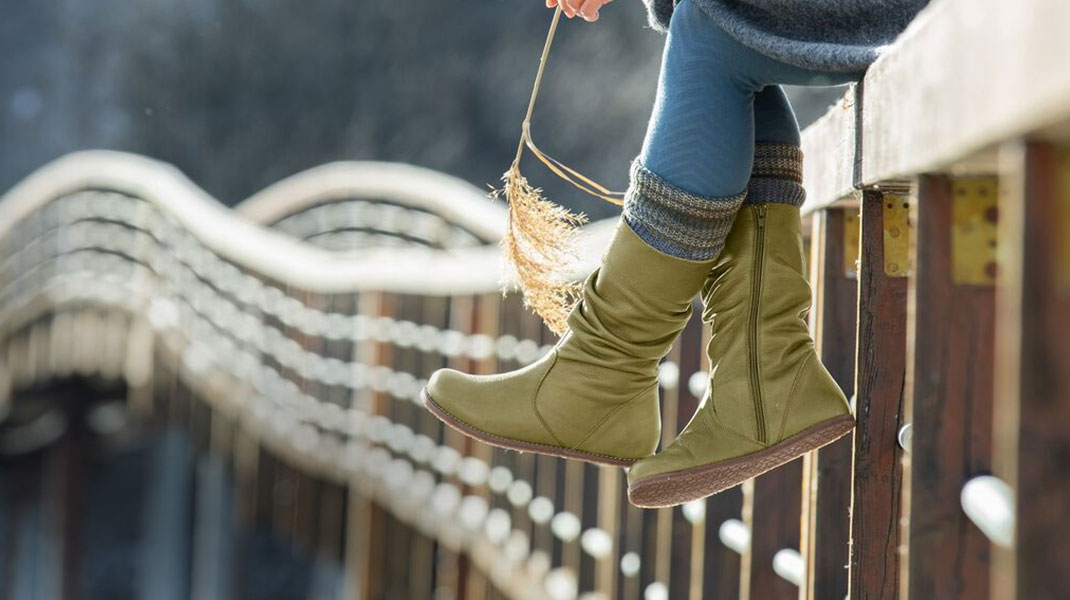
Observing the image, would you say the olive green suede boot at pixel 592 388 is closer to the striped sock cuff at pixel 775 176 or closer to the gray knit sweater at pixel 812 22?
the striped sock cuff at pixel 775 176

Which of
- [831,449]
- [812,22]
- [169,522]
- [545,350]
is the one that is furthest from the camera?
[169,522]

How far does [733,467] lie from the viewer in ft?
3.75

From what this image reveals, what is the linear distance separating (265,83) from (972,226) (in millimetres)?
12557

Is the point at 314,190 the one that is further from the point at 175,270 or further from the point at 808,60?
Result: the point at 808,60

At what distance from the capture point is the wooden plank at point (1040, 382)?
58 cm

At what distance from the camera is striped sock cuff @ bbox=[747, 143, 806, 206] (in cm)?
119

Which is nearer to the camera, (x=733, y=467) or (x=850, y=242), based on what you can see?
(x=733, y=467)

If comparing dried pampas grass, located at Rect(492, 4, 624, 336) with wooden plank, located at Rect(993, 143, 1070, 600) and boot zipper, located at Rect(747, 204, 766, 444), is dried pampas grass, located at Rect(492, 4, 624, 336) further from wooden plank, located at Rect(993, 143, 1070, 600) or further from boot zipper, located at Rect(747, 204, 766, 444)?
wooden plank, located at Rect(993, 143, 1070, 600)

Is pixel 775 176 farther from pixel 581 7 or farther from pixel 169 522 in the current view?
pixel 169 522

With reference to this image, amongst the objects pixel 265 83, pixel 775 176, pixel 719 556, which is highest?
pixel 265 83

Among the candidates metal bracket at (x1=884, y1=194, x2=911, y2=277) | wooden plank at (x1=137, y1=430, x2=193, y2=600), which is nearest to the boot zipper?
metal bracket at (x1=884, y1=194, x2=911, y2=277)

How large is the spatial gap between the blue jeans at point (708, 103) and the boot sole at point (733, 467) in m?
0.20

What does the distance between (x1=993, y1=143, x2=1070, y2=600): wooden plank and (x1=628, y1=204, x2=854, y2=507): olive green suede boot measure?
0.53m

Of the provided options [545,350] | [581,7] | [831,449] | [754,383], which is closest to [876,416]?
[754,383]
